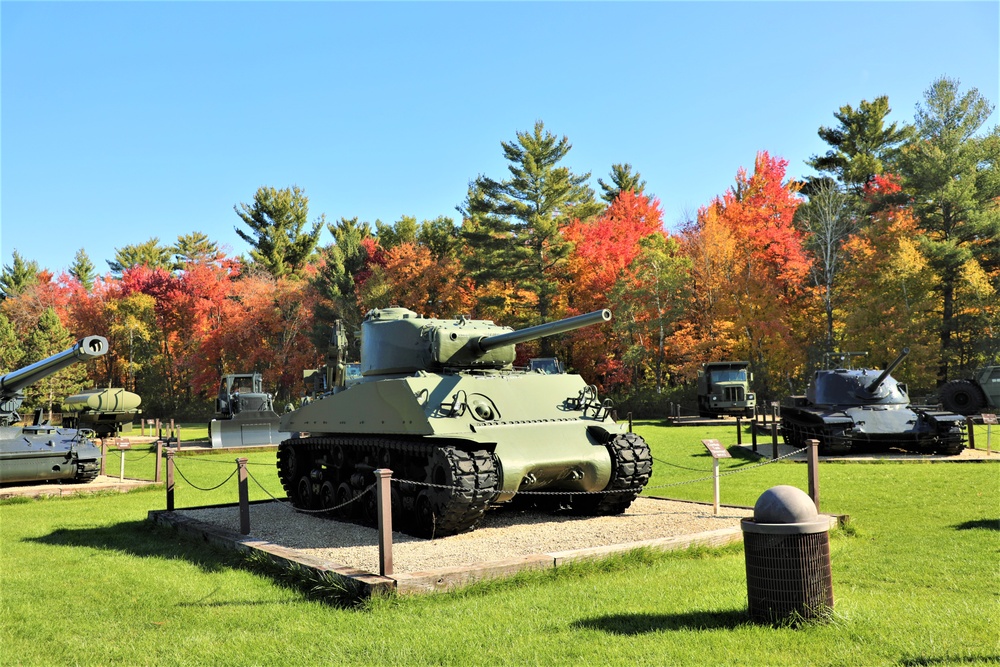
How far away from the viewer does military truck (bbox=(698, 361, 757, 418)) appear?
3241 cm

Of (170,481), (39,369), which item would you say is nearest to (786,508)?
(170,481)

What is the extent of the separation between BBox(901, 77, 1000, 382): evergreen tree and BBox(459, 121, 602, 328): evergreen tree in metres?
15.4

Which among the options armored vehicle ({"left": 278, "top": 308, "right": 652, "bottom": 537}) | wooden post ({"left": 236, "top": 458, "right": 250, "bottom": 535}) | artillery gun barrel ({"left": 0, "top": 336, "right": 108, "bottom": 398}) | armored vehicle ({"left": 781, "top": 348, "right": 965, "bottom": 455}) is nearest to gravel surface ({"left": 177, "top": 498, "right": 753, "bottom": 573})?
wooden post ({"left": 236, "top": 458, "right": 250, "bottom": 535})

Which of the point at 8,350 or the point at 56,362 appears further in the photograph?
the point at 8,350

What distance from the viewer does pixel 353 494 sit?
12.1 metres

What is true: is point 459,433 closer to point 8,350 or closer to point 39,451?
point 39,451

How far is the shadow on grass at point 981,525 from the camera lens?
952cm

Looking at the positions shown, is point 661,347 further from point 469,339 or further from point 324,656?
point 324,656

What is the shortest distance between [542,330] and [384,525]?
170 inches

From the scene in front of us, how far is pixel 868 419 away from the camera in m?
18.2

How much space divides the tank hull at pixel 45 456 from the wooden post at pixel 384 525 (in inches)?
471

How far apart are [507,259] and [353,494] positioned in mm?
29381

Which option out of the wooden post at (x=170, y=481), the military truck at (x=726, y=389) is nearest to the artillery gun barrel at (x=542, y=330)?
the wooden post at (x=170, y=481)

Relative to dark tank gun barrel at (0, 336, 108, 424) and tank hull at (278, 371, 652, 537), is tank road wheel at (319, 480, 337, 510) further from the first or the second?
dark tank gun barrel at (0, 336, 108, 424)
